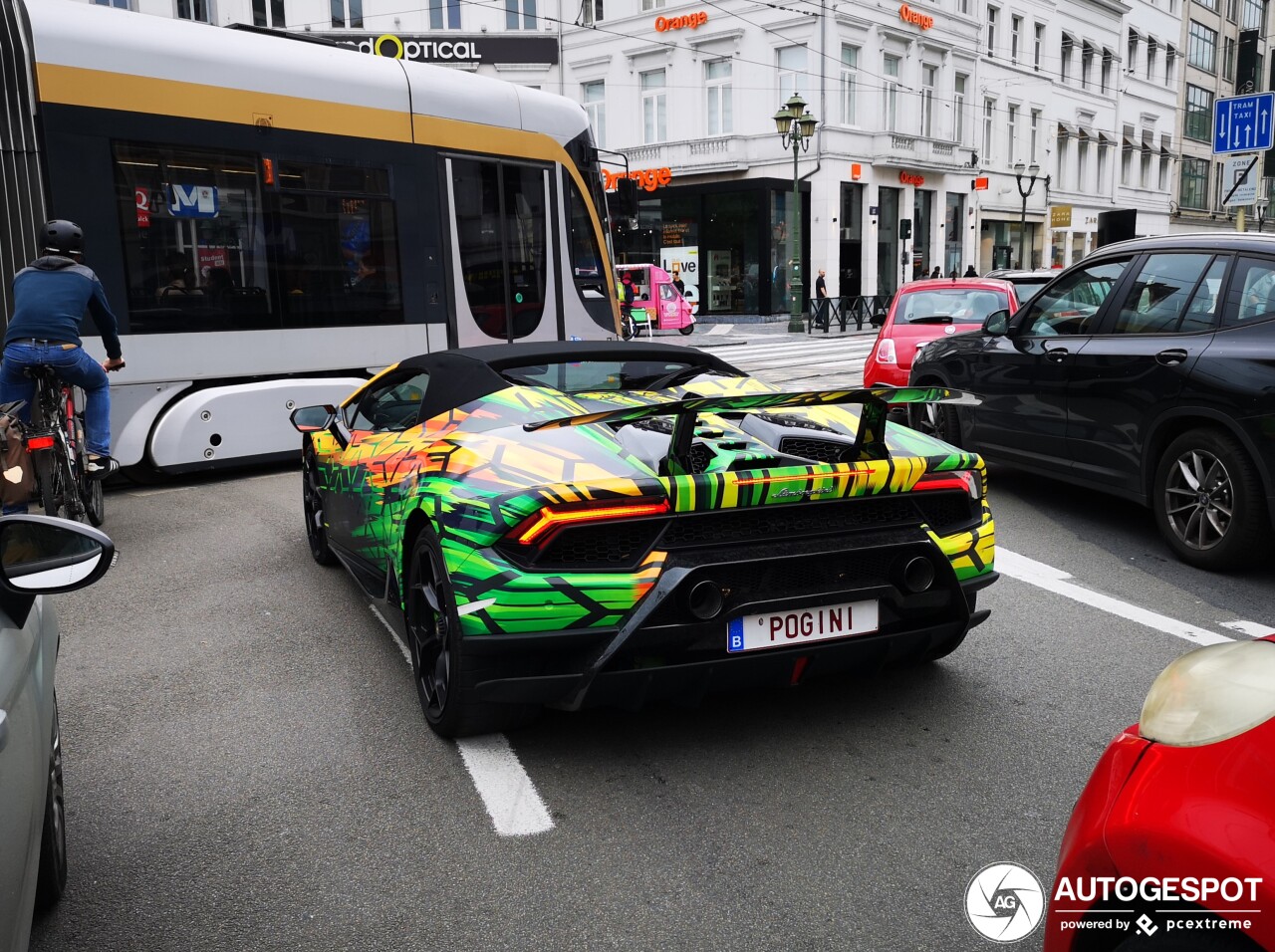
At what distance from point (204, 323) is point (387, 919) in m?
7.09

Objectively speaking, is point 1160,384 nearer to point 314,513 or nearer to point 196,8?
point 314,513

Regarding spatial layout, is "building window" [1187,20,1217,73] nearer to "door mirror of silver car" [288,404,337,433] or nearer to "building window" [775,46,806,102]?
"building window" [775,46,806,102]

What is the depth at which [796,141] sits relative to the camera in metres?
27.7

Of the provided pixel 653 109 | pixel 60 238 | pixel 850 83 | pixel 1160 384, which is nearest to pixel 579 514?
pixel 1160 384

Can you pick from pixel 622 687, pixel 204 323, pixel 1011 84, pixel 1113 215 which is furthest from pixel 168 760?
pixel 1011 84

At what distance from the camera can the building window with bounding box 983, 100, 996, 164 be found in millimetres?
45553

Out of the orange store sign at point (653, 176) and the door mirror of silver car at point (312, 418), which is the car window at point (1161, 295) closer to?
the door mirror of silver car at point (312, 418)

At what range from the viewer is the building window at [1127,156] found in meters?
57.6

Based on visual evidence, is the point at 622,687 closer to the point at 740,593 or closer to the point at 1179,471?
the point at 740,593

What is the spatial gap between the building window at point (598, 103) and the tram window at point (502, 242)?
2948 centimetres

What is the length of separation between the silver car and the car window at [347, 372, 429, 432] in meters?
2.30

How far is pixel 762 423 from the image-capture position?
402 centimetres

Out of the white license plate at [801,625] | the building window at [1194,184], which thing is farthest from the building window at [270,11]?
the building window at [1194,184]

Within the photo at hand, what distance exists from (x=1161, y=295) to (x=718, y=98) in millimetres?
33088
